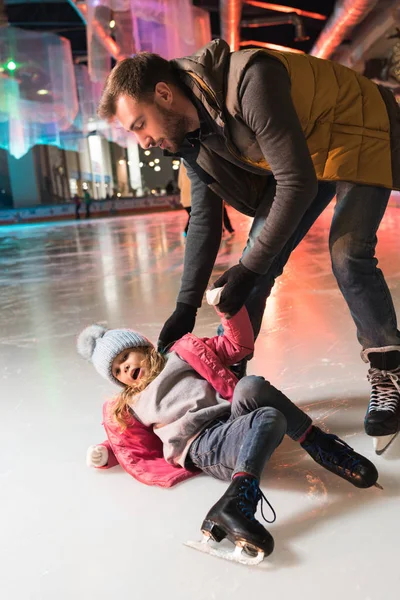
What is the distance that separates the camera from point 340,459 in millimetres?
1084

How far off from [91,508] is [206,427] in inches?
11.2

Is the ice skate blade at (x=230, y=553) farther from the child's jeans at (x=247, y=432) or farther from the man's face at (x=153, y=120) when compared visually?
the man's face at (x=153, y=120)

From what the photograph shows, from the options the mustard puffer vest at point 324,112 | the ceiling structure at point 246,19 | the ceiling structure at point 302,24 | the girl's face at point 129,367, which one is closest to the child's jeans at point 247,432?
the girl's face at point 129,367

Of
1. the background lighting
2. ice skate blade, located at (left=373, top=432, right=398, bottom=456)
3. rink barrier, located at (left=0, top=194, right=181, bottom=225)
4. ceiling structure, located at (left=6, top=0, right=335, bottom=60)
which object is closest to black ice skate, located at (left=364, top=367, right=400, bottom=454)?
ice skate blade, located at (left=373, top=432, right=398, bottom=456)

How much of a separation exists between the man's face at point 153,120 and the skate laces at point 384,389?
71 centimetres

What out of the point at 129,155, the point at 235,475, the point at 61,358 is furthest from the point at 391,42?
the point at 129,155

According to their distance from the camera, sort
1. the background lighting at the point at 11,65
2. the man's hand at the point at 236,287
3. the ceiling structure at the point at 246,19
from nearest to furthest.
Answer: the man's hand at the point at 236,287 < the background lighting at the point at 11,65 < the ceiling structure at the point at 246,19

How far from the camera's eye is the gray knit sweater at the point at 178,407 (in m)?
1.18

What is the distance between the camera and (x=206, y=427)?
1192 mm

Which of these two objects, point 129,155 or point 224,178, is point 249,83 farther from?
point 129,155

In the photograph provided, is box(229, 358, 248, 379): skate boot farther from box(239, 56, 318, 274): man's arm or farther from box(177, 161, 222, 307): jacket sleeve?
box(239, 56, 318, 274): man's arm

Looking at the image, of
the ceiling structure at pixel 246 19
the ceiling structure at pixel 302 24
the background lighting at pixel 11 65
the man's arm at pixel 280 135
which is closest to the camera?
the man's arm at pixel 280 135

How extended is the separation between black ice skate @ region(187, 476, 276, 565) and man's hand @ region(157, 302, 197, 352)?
1.62 ft

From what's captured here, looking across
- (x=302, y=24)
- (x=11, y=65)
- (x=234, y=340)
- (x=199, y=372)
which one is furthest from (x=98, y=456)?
(x=302, y=24)
